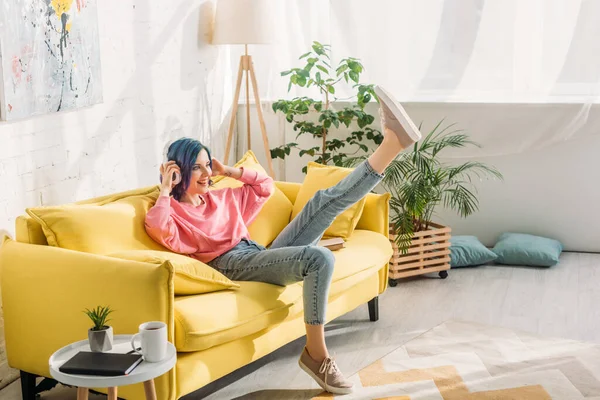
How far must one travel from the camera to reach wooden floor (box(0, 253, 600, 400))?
10.1ft

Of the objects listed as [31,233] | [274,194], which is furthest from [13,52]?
[274,194]

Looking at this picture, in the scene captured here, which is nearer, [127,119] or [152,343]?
[152,343]

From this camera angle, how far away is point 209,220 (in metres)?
3.19

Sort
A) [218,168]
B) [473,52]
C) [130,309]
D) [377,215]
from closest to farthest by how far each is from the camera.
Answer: [130,309]
[218,168]
[377,215]
[473,52]

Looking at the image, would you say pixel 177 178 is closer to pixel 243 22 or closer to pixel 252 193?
pixel 252 193

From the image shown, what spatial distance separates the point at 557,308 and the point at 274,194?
1499mm

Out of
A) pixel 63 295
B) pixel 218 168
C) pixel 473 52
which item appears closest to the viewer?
pixel 63 295

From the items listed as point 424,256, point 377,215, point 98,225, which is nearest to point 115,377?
point 98,225

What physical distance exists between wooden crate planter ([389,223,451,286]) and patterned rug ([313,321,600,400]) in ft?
2.47

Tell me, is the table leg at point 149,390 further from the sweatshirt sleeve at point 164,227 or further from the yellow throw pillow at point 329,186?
the yellow throw pillow at point 329,186

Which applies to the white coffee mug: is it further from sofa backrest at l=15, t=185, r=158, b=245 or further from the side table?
sofa backrest at l=15, t=185, r=158, b=245

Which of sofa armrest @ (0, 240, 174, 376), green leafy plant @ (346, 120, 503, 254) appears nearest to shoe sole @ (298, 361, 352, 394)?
sofa armrest @ (0, 240, 174, 376)

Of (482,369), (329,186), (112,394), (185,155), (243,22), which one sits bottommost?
(482,369)

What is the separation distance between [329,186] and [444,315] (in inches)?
33.2
